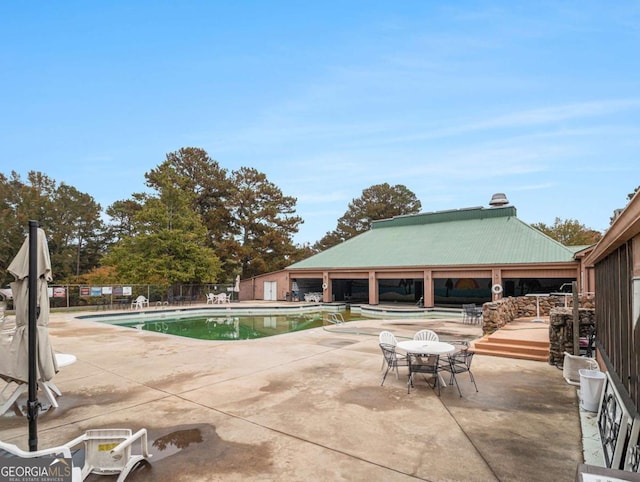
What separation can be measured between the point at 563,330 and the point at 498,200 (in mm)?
22748

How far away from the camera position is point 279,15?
14023 millimetres

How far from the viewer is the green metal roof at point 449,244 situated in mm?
21297

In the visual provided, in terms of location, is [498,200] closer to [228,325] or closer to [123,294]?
[228,325]

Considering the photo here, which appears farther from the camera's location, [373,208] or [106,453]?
[373,208]

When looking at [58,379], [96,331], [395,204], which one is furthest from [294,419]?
[395,204]

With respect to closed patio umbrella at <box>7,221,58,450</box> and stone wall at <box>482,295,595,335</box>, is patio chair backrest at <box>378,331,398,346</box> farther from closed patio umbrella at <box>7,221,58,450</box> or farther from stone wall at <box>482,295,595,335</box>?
closed patio umbrella at <box>7,221,58,450</box>

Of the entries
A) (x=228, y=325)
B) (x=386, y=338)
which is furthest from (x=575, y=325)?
(x=228, y=325)

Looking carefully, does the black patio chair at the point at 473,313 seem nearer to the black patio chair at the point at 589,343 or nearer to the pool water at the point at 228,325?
the pool water at the point at 228,325

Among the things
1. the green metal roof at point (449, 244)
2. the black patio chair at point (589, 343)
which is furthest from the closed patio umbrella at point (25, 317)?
the green metal roof at point (449, 244)

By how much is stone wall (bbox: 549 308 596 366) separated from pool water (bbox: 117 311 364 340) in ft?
32.4

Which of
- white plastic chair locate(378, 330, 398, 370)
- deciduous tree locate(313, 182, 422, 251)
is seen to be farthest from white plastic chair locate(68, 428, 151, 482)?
deciduous tree locate(313, 182, 422, 251)

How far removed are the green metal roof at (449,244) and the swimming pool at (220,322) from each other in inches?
210

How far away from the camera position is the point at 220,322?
19.3 metres

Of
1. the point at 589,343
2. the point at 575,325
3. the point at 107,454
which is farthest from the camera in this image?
the point at 589,343
